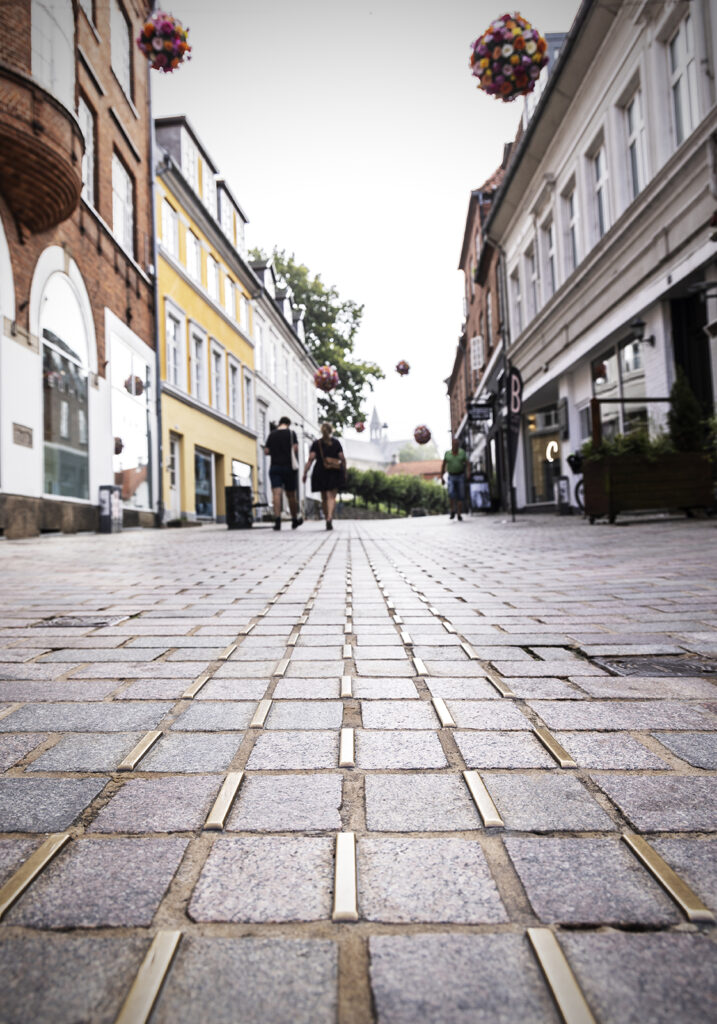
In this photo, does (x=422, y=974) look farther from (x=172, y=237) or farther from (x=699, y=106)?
(x=172, y=237)

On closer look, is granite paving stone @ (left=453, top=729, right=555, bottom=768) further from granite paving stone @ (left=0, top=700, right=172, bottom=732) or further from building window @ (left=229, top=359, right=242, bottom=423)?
building window @ (left=229, top=359, right=242, bottom=423)

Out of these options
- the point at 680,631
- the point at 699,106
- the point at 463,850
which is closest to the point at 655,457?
the point at 699,106

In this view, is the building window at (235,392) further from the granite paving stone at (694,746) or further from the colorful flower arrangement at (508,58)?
the granite paving stone at (694,746)

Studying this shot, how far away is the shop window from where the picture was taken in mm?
11805

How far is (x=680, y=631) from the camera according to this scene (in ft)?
10.00

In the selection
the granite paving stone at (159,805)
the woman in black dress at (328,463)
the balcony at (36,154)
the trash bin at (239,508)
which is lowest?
the granite paving stone at (159,805)

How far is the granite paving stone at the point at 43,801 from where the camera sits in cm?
127

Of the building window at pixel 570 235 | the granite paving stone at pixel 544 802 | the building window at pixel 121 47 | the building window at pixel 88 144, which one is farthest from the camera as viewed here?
the building window at pixel 570 235

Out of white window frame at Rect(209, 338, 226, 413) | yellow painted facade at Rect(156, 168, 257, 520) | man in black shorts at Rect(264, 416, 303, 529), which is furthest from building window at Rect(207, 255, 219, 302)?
man in black shorts at Rect(264, 416, 303, 529)

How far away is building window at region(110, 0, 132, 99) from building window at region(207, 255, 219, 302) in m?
Answer: 6.79

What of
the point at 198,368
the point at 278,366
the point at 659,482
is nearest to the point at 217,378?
the point at 198,368

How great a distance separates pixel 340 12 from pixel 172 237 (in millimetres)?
15196

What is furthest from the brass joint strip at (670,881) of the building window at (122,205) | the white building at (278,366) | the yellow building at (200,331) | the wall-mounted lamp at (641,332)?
the white building at (278,366)

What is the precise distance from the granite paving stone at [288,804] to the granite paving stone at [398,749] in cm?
13
